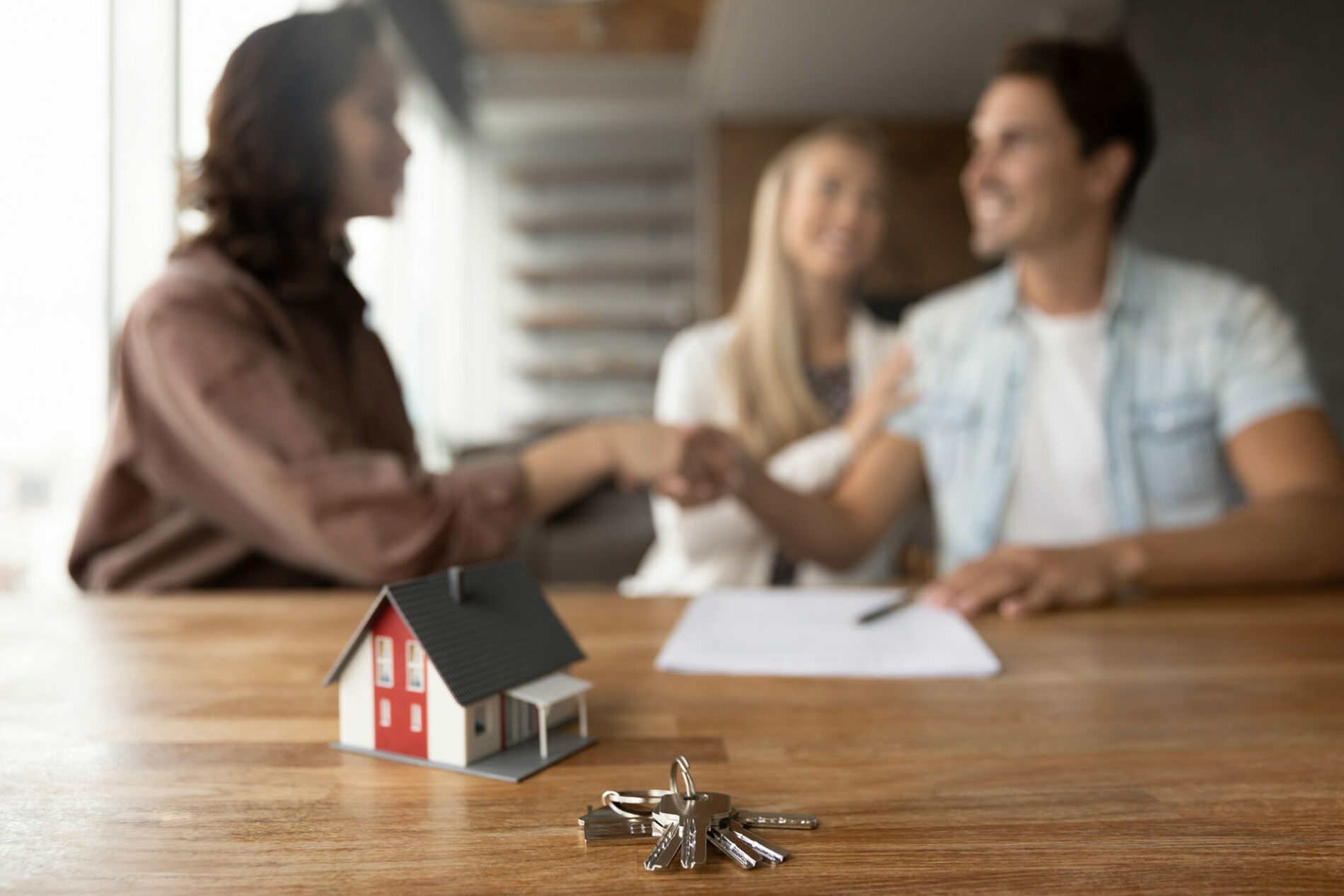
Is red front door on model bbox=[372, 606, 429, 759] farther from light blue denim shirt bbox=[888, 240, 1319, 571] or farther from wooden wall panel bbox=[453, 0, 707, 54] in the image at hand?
wooden wall panel bbox=[453, 0, 707, 54]

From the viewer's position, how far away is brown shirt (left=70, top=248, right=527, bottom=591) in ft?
3.41

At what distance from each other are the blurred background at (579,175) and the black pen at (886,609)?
34.0 inches

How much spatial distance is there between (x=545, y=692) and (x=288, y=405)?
0.67m

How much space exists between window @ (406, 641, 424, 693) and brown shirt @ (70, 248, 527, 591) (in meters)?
0.58

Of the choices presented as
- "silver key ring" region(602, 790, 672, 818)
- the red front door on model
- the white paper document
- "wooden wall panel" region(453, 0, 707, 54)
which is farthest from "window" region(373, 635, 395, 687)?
"wooden wall panel" region(453, 0, 707, 54)

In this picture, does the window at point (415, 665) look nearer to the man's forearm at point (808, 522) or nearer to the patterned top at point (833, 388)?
the man's forearm at point (808, 522)

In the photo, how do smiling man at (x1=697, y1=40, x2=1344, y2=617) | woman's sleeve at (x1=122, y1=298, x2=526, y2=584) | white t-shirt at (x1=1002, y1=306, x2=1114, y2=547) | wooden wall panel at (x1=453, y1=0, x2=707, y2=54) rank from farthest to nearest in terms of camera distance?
wooden wall panel at (x1=453, y1=0, x2=707, y2=54), white t-shirt at (x1=1002, y1=306, x2=1114, y2=547), smiling man at (x1=697, y1=40, x2=1344, y2=617), woman's sleeve at (x1=122, y1=298, x2=526, y2=584)

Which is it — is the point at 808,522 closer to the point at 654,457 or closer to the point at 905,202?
the point at 654,457

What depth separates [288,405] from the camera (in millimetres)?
1049

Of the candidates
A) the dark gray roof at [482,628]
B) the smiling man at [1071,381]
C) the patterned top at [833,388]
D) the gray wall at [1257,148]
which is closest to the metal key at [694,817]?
the dark gray roof at [482,628]

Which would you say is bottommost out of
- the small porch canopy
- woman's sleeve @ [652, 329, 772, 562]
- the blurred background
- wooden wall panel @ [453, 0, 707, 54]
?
woman's sleeve @ [652, 329, 772, 562]

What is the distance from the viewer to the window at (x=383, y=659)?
504 mm

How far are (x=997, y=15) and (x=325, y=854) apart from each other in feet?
13.9

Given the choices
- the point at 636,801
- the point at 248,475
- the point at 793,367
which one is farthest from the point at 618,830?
the point at 793,367
